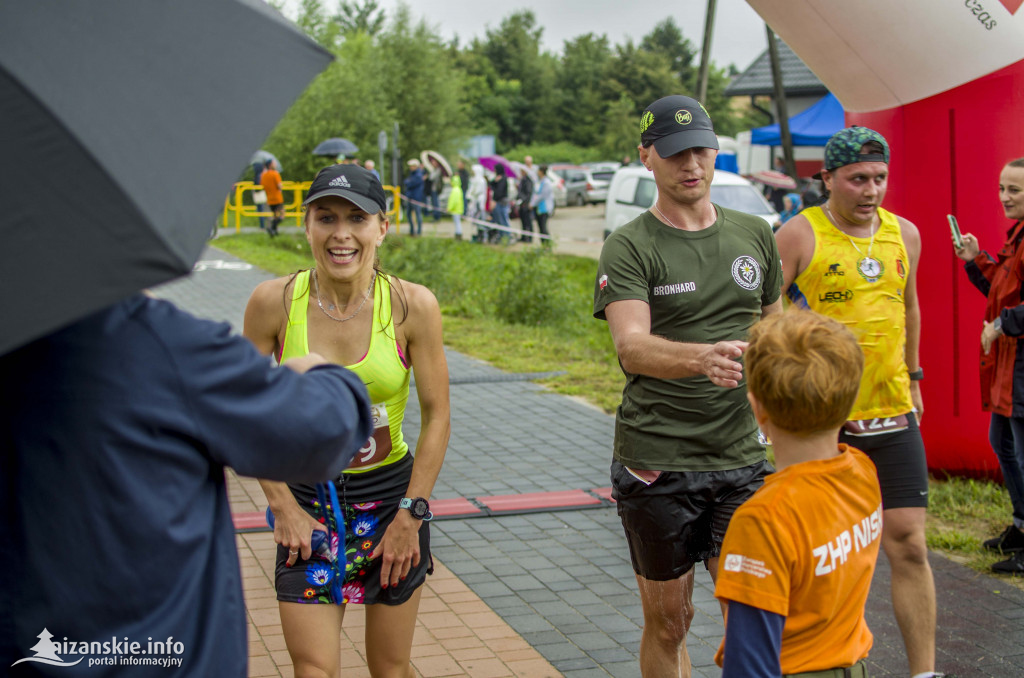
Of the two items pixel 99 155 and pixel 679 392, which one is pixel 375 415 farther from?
pixel 99 155

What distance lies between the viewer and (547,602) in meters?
4.99

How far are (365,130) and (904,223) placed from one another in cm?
3623

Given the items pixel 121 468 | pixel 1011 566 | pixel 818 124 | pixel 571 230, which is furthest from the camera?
pixel 571 230

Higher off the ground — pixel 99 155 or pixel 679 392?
pixel 99 155

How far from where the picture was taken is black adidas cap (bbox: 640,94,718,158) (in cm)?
351

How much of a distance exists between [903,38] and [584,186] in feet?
125

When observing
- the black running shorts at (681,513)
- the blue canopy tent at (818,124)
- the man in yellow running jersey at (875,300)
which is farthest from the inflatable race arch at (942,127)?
the blue canopy tent at (818,124)

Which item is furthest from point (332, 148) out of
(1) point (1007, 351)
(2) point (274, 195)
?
(1) point (1007, 351)

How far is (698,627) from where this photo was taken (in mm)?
4695

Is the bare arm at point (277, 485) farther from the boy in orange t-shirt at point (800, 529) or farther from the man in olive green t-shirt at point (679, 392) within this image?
the boy in orange t-shirt at point (800, 529)

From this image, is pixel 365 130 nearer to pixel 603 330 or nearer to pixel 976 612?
pixel 603 330

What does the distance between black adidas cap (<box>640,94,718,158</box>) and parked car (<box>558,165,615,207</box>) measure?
130 ft

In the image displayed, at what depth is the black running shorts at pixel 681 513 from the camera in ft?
11.3

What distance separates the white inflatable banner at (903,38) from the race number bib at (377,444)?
403 cm
